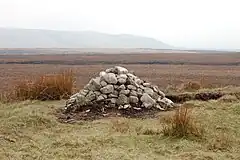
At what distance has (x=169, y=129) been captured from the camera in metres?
7.01

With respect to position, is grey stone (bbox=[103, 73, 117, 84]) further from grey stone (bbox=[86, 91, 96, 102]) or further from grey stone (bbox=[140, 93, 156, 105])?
grey stone (bbox=[140, 93, 156, 105])

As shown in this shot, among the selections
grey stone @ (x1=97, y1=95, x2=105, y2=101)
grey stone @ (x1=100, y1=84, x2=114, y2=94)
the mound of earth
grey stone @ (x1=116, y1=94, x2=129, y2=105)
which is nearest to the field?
the mound of earth

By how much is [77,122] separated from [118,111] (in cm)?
121

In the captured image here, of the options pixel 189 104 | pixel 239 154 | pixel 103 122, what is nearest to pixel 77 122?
pixel 103 122

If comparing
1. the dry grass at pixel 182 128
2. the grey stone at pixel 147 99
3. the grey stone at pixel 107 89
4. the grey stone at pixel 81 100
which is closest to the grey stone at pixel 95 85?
the grey stone at pixel 107 89

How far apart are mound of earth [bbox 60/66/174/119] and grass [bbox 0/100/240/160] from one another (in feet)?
2.16

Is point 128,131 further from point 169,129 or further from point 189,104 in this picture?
point 189,104

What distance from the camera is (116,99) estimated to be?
9812 mm

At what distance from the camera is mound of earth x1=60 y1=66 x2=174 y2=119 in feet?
→ 31.3

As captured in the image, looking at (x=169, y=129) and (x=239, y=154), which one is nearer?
(x=239, y=154)

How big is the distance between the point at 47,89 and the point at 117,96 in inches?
85.5

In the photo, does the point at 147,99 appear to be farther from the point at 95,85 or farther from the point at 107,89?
the point at 95,85

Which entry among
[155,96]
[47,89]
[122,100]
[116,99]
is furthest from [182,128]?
[47,89]

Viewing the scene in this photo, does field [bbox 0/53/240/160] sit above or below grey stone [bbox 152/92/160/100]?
below
